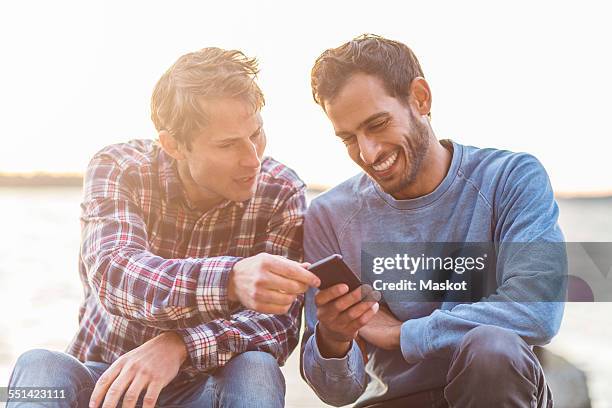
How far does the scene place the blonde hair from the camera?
1811 mm

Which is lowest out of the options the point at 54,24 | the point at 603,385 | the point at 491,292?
the point at 603,385

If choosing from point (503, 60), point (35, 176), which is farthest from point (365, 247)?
point (35, 176)

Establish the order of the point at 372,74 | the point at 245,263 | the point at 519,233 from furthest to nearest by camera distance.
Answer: the point at 372,74
the point at 519,233
the point at 245,263

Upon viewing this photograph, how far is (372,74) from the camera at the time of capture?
1.80 metres

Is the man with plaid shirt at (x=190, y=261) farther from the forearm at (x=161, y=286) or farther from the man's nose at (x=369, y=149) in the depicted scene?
the man's nose at (x=369, y=149)

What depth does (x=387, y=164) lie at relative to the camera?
1779 mm

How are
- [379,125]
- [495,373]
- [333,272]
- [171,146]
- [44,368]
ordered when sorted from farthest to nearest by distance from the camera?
[171,146] < [379,125] < [44,368] < [333,272] < [495,373]

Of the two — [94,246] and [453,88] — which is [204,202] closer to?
[94,246]

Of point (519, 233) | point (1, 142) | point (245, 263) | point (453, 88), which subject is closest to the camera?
point (245, 263)

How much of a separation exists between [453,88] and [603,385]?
2.64 ft

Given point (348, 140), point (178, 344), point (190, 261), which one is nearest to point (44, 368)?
point (178, 344)

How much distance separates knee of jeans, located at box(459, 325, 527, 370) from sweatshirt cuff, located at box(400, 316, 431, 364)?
0.48 feet

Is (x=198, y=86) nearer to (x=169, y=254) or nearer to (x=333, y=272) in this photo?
(x=169, y=254)

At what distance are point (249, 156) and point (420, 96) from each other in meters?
0.42
